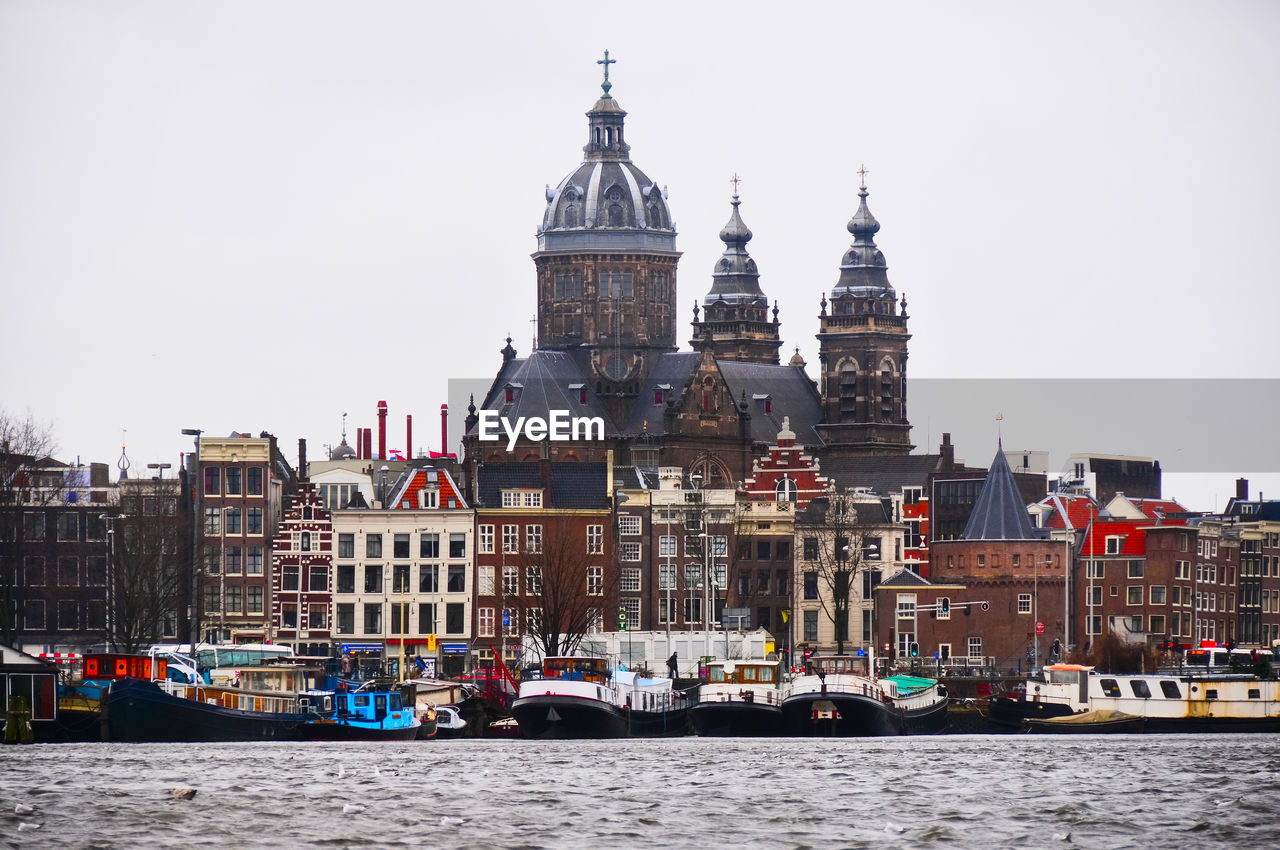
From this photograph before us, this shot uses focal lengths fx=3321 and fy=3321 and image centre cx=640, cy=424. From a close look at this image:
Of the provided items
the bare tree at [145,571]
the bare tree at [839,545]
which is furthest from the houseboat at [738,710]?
the bare tree at [839,545]

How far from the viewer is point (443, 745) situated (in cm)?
11856

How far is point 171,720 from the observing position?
113688 mm

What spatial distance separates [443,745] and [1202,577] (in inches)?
2948

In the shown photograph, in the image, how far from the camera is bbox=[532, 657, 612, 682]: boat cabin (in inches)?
4897

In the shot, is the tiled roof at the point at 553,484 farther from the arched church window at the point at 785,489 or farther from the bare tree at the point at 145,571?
the bare tree at the point at 145,571

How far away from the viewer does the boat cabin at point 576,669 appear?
124m

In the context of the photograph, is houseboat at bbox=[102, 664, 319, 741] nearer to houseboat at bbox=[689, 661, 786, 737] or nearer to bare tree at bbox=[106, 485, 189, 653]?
houseboat at bbox=[689, 661, 786, 737]

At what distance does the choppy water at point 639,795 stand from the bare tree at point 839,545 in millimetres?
55193

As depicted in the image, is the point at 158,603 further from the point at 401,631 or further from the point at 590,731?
the point at 590,731

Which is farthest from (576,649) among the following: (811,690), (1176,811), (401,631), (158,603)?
(1176,811)

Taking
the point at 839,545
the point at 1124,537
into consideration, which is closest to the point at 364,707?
the point at 839,545

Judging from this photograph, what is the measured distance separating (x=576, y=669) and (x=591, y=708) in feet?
34.4

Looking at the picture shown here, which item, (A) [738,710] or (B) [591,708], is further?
(A) [738,710]

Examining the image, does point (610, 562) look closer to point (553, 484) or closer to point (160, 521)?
point (553, 484)
